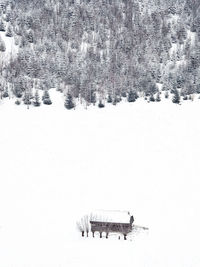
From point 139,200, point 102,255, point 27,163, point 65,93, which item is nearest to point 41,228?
point 102,255

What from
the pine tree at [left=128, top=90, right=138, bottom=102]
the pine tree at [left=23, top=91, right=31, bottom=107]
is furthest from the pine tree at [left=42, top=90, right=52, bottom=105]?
the pine tree at [left=128, top=90, right=138, bottom=102]

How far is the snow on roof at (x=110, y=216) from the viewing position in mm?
35031

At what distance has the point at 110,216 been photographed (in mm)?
35562

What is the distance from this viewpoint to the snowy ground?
31734mm

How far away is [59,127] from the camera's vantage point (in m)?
67.7

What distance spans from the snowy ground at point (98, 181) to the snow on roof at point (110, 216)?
1.95 metres

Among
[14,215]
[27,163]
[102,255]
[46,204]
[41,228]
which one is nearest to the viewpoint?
[102,255]

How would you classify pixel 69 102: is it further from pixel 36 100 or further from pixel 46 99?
pixel 36 100

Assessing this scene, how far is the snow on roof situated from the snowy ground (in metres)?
1.95

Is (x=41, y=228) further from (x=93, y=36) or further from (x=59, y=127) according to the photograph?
(x=93, y=36)

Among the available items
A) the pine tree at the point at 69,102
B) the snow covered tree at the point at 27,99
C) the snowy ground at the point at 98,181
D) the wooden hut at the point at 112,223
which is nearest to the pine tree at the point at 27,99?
the snow covered tree at the point at 27,99

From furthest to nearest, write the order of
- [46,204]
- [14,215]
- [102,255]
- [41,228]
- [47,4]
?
1. [47,4]
2. [46,204]
3. [14,215]
4. [41,228]
5. [102,255]

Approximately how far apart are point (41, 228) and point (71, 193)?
876cm

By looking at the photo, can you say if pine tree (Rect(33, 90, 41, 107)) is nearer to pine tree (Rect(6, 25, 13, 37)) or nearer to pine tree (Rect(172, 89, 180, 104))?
pine tree (Rect(172, 89, 180, 104))
